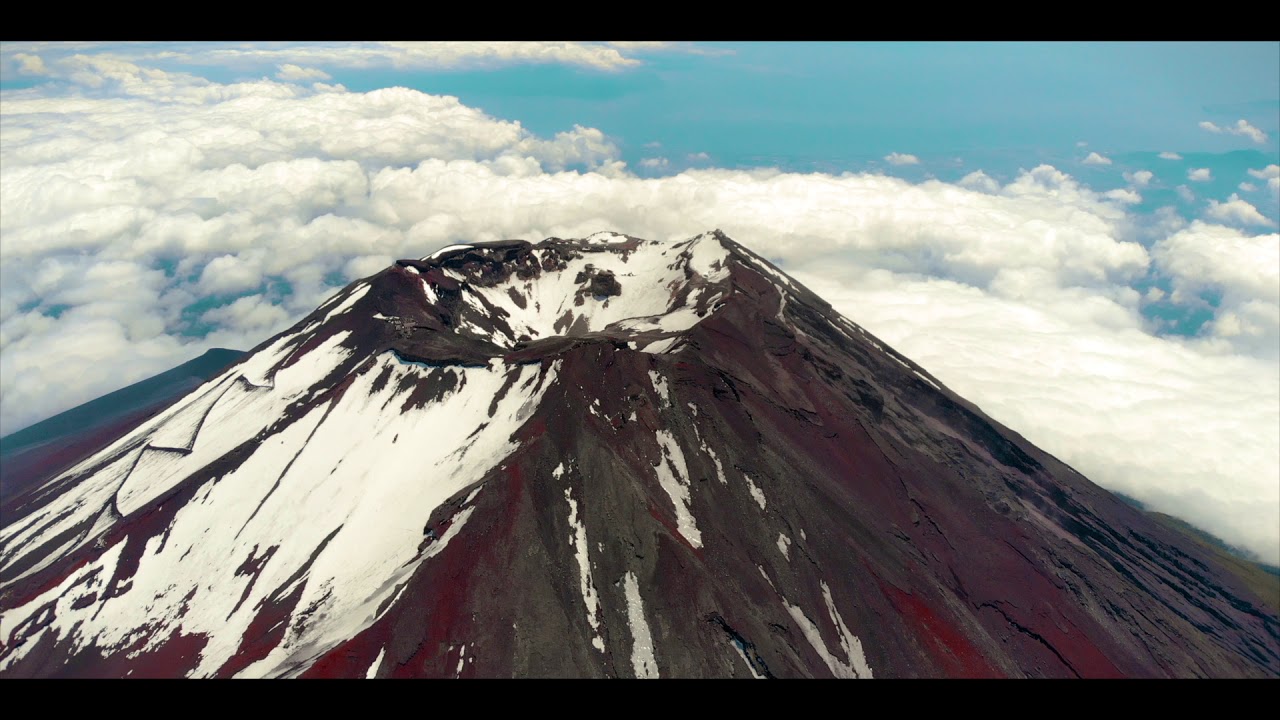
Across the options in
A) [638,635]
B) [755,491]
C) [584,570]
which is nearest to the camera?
[638,635]

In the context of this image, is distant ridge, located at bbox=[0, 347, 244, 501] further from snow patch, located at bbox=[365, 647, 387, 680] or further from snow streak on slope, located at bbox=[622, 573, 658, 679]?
snow streak on slope, located at bbox=[622, 573, 658, 679]

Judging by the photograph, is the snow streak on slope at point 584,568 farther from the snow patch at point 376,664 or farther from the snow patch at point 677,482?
the snow patch at point 376,664

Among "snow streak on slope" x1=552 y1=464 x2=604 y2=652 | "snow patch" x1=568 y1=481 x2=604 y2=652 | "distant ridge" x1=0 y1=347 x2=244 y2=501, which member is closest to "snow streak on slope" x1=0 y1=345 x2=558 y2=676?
"snow streak on slope" x1=552 y1=464 x2=604 y2=652

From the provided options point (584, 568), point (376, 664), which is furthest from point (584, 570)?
point (376, 664)

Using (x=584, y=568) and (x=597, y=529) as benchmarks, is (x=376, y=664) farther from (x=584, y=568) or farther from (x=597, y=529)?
(x=597, y=529)

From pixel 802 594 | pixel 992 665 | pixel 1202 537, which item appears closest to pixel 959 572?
pixel 992 665

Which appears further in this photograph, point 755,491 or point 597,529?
point 755,491
